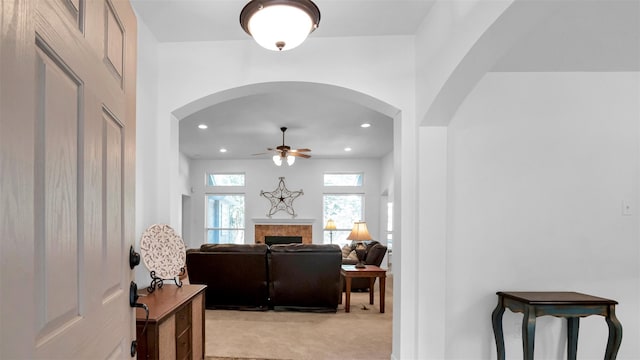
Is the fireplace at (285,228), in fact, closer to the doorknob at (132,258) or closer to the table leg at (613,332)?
the table leg at (613,332)

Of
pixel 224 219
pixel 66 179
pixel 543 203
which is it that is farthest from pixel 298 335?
pixel 224 219

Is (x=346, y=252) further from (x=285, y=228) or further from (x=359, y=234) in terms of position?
(x=285, y=228)

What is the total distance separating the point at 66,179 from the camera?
89 centimetres

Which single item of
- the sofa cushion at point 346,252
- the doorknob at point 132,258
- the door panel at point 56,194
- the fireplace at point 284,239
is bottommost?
the fireplace at point 284,239

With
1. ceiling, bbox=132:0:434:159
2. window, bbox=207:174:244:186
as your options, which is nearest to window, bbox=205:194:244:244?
window, bbox=207:174:244:186

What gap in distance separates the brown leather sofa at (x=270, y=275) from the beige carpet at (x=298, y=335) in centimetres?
15

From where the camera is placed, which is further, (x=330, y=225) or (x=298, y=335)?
(x=330, y=225)

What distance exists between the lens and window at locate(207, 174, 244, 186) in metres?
9.74

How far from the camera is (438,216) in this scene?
2.90 metres

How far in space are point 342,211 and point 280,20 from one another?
7977 millimetres

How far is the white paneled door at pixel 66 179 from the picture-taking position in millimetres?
670

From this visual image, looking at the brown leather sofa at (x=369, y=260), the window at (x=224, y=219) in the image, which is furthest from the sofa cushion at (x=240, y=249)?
the window at (x=224, y=219)

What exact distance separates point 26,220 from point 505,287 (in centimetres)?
316

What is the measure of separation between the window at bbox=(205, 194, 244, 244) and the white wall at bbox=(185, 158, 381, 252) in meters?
0.16
